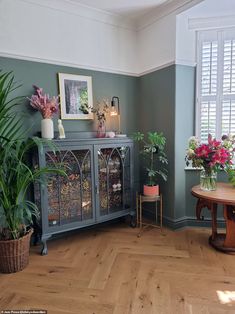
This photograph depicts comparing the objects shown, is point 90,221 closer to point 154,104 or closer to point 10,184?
point 10,184

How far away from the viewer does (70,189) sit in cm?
259

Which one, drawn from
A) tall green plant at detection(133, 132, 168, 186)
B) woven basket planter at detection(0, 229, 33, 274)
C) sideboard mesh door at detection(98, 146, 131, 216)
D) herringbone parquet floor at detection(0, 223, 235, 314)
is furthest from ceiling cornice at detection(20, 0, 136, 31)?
herringbone parquet floor at detection(0, 223, 235, 314)

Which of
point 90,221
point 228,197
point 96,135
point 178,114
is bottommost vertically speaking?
point 90,221

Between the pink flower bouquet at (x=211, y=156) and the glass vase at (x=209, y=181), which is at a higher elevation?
the pink flower bouquet at (x=211, y=156)

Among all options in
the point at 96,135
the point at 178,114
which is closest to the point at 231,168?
the point at 178,114

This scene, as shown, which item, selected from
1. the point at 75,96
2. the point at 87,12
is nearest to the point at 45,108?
the point at 75,96

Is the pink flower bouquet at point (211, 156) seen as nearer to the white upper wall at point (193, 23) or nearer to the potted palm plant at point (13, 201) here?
the white upper wall at point (193, 23)

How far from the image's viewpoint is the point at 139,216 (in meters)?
3.06

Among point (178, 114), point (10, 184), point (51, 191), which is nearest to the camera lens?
point (10, 184)

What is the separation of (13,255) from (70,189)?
32.4 inches

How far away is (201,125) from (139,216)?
55.4 inches

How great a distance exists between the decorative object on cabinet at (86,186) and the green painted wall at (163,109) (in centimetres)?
46

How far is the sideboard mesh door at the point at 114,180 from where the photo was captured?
277 centimetres

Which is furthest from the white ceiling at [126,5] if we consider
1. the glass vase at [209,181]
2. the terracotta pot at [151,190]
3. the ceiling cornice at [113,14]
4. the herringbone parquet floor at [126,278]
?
the herringbone parquet floor at [126,278]
